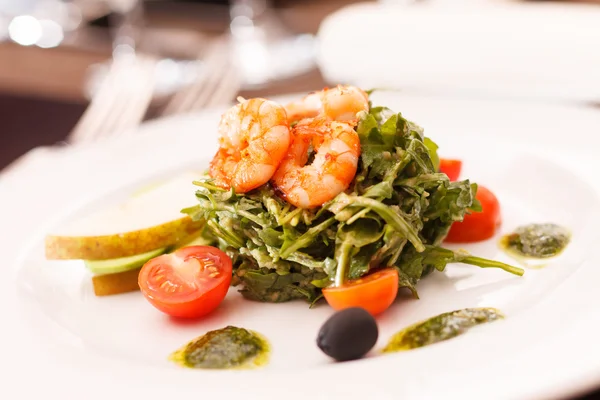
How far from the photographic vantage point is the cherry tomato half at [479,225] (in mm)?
2875

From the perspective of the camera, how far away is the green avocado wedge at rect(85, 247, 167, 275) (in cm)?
286

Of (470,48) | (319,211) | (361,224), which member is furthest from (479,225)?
(470,48)

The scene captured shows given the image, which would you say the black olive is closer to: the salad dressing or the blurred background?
the salad dressing

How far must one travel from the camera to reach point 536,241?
9.08ft

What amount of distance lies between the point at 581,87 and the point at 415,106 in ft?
2.84

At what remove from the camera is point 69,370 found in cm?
221

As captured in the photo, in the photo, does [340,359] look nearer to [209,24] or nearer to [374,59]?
[374,59]

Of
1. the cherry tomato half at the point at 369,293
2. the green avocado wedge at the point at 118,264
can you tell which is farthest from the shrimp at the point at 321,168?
the green avocado wedge at the point at 118,264

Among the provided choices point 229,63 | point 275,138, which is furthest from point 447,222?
point 229,63

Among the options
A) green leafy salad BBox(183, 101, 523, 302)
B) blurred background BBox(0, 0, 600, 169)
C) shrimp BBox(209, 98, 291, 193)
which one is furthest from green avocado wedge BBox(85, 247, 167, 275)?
blurred background BBox(0, 0, 600, 169)

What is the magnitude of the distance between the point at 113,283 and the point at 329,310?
2.94ft

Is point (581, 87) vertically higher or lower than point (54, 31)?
lower

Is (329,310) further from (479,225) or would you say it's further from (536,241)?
(536,241)

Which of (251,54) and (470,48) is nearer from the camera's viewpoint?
(470,48)
